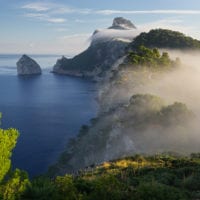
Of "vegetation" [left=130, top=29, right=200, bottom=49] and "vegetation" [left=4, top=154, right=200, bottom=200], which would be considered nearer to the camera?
"vegetation" [left=4, top=154, right=200, bottom=200]

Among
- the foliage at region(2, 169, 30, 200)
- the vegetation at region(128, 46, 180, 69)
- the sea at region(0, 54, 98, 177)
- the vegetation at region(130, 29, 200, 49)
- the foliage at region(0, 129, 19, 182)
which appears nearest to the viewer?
the foliage at region(2, 169, 30, 200)

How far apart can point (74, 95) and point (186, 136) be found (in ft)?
415

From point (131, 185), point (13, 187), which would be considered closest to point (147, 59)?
point (131, 185)

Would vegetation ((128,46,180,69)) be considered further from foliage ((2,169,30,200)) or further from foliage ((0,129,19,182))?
foliage ((2,169,30,200))

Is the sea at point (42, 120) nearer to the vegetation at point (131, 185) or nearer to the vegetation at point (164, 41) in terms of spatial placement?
the vegetation at point (164, 41)

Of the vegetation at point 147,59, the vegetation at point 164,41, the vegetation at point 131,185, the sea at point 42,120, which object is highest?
the vegetation at point 164,41

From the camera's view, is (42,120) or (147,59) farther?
(42,120)

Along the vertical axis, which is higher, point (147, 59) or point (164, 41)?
point (164, 41)

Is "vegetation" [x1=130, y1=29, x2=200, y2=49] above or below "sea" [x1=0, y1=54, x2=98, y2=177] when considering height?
above

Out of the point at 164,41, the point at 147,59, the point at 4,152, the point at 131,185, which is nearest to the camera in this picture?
the point at 4,152

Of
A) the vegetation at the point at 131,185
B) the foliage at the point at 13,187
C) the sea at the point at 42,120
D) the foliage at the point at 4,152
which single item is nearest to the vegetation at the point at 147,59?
the sea at the point at 42,120

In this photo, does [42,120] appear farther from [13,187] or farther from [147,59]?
[13,187]

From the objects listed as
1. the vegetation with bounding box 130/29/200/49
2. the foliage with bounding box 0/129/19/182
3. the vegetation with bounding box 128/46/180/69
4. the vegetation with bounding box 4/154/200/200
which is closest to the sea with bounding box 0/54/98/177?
the vegetation with bounding box 128/46/180/69

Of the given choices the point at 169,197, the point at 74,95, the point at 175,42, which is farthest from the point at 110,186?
the point at 74,95
